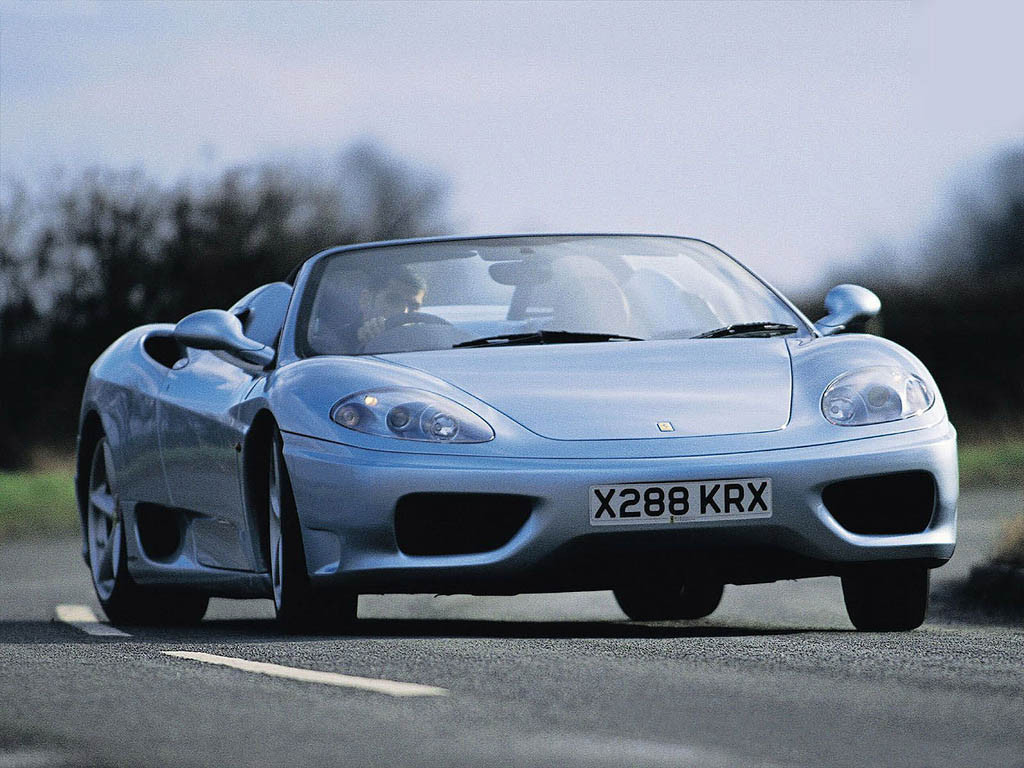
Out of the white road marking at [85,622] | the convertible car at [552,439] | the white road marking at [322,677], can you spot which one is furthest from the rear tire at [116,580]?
the white road marking at [322,677]

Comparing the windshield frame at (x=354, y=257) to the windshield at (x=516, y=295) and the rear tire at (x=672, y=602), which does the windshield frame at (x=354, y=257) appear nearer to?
the windshield at (x=516, y=295)

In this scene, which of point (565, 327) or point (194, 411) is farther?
point (194, 411)

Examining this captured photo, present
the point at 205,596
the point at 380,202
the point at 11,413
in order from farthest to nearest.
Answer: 1. the point at 380,202
2. the point at 11,413
3. the point at 205,596

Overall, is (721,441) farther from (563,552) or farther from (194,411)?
(194,411)

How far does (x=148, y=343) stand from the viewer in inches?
357

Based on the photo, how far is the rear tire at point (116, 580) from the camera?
343 inches

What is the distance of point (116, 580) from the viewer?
8.77 m

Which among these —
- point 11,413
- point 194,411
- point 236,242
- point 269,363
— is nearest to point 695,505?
point 269,363

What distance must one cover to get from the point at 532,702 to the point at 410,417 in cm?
201

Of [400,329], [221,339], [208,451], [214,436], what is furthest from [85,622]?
[400,329]

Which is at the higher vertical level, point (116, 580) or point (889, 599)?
point (889, 599)

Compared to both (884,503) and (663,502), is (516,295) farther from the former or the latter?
(884,503)

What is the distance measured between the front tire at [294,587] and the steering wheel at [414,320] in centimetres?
74

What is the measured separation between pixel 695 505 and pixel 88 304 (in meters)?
34.8
